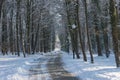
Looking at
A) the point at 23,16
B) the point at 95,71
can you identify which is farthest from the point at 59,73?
the point at 23,16

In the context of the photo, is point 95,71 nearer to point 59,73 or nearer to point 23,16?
point 59,73

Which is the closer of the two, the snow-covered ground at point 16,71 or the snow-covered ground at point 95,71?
the snow-covered ground at point 95,71

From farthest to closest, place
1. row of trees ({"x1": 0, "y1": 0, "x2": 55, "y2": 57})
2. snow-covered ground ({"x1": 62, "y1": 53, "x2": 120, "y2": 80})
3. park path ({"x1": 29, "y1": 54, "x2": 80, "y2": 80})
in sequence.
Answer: row of trees ({"x1": 0, "y1": 0, "x2": 55, "y2": 57}) → park path ({"x1": 29, "y1": 54, "x2": 80, "y2": 80}) → snow-covered ground ({"x1": 62, "y1": 53, "x2": 120, "y2": 80})

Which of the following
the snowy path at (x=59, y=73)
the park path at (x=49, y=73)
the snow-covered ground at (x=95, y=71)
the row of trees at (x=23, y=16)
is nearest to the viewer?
the snow-covered ground at (x=95, y=71)

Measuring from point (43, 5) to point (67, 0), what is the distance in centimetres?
1753

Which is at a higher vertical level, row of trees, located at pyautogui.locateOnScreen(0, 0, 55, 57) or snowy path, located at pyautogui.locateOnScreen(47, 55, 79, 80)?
row of trees, located at pyautogui.locateOnScreen(0, 0, 55, 57)

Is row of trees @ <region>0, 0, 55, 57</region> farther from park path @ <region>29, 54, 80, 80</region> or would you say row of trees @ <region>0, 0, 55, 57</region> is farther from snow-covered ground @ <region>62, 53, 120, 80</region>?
snow-covered ground @ <region>62, 53, 120, 80</region>

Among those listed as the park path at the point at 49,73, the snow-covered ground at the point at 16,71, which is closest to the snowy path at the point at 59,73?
the park path at the point at 49,73

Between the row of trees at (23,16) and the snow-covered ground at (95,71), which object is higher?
the row of trees at (23,16)

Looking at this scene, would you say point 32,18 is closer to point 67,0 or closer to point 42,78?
→ point 67,0

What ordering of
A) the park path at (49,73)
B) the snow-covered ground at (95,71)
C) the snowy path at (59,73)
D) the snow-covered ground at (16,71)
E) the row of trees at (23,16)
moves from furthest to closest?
1. the row of trees at (23,16)
2. the park path at (49,73)
3. the snowy path at (59,73)
4. the snow-covered ground at (16,71)
5. the snow-covered ground at (95,71)

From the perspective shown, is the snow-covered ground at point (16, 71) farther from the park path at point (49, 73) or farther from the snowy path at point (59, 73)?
the snowy path at point (59, 73)

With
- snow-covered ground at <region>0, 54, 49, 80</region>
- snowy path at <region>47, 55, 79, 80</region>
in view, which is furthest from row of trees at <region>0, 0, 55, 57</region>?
snowy path at <region>47, 55, 79, 80</region>

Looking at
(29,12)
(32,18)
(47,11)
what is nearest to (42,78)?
(29,12)
